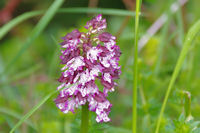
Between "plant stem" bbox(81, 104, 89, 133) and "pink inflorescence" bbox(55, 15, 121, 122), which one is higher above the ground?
"pink inflorescence" bbox(55, 15, 121, 122)

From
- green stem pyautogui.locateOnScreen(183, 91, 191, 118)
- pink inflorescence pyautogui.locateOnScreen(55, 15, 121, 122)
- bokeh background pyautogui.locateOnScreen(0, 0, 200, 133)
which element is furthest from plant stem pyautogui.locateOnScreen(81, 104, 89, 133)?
green stem pyautogui.locateOnScreen(183, 91, 191, 118)

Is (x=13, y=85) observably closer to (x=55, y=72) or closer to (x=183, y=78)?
(x=55, y=72)

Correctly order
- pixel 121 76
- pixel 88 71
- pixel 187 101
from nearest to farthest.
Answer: pixel 88 71
pixel 187 101
pixel 121 76

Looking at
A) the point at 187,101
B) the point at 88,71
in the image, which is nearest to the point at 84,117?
the point at 88,71

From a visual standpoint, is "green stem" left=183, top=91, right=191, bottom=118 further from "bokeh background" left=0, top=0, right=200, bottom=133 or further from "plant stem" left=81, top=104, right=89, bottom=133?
"plant stem" left=81, top=104, right=89, bottom=133

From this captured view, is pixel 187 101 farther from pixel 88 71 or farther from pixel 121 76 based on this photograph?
pixel 121 76

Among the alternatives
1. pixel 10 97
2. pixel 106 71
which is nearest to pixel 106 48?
pixel 106 71
